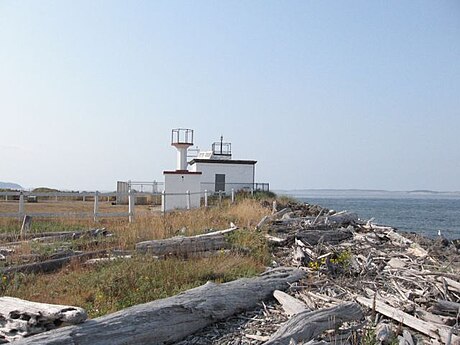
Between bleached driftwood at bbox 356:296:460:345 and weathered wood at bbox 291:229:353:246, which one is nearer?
bleached driftwood at bbox 356:296:460:345

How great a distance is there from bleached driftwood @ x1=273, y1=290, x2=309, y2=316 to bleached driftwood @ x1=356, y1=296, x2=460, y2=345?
3.45ft

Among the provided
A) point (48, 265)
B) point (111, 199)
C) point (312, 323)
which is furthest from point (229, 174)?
point (312, 323)

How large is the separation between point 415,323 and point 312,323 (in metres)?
1.65

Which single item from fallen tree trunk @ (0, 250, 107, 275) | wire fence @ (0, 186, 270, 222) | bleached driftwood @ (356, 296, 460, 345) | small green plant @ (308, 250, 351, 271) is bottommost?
bleached driftwood @ (356, 296, 460, 345)

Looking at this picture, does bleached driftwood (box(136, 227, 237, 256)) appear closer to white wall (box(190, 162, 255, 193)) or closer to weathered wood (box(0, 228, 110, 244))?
weathered wood (box(0, 228, 110, 244))

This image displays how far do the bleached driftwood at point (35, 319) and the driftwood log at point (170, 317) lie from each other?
0.15 m

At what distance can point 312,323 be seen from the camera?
243 inches

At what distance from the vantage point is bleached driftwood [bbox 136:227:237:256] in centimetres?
1075

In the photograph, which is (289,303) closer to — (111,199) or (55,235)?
(55,235)

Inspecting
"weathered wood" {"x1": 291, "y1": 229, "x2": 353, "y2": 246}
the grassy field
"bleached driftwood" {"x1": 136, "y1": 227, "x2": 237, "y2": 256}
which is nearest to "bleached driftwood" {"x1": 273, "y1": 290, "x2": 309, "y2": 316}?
the grassy field

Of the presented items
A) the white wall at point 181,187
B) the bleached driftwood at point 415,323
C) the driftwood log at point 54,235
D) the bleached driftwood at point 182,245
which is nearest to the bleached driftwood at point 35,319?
Result: the bleached driftwood at point 415,323

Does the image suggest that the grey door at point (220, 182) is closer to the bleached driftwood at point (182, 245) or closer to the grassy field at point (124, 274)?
the grassy field at point (124, 274)

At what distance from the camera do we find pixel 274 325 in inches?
266

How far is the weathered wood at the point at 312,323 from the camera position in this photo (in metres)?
5.85
